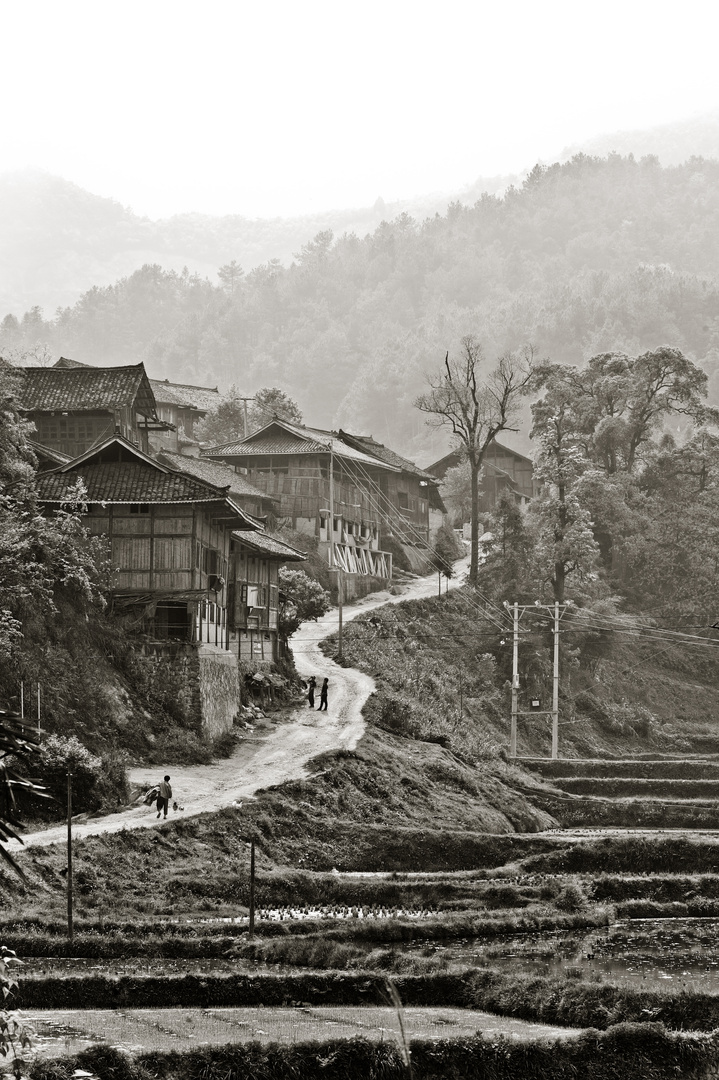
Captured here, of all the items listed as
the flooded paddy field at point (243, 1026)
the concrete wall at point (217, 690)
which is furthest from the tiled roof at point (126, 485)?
the flooded paddy field at point (243, 1026)

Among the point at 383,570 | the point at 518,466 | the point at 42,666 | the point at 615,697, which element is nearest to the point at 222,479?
the point at 383,570

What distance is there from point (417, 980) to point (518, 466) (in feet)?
247

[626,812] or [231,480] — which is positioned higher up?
[231,480]

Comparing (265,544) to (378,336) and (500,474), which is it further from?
(378,336)

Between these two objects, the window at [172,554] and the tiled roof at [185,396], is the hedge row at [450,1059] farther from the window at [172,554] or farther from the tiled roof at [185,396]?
the tiled roof at [185,396]

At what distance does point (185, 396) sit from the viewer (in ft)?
327

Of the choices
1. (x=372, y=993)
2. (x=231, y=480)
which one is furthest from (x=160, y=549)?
(x=231, y=480)

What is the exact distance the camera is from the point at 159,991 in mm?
22391

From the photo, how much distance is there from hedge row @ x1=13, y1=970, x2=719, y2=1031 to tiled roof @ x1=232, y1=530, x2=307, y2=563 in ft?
94.6

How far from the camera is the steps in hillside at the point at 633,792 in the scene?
145ft

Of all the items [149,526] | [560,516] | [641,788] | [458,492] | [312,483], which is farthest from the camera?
[458,492]

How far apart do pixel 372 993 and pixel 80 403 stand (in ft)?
133

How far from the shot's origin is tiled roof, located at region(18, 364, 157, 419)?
192 feet

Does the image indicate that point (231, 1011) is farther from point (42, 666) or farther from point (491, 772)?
point (491, 772)
